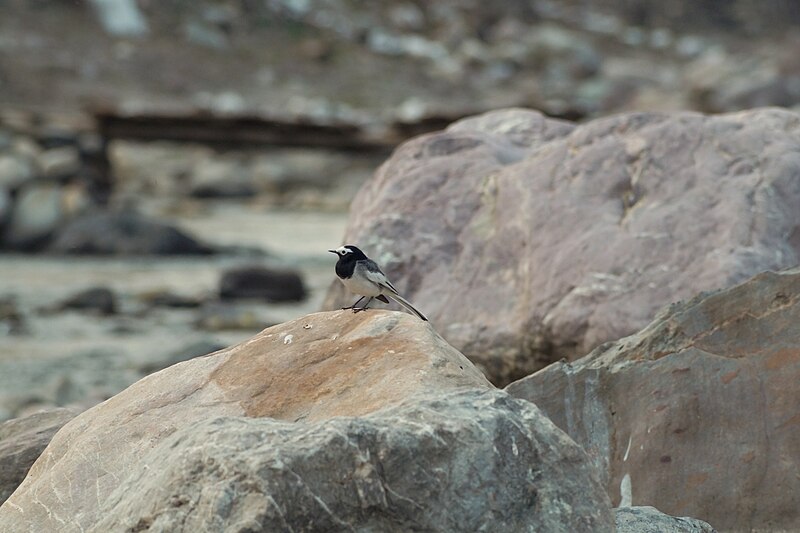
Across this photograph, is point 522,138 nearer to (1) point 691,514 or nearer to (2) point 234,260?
(1) point 691,514

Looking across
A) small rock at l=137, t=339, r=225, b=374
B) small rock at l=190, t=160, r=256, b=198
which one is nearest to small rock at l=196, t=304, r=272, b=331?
small rock at l=137, t=339, r=225, b=374

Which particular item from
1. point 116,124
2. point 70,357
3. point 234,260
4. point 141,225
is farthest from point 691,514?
point 116,124

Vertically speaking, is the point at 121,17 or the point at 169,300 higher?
the point at 121,17

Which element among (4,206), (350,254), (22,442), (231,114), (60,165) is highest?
(231,114)

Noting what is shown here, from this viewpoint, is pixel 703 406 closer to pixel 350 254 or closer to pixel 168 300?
pixel 350 254

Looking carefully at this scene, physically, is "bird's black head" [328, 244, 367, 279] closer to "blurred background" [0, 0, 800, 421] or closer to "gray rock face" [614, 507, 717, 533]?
"gray rock face" [614, 507, 717, 533]

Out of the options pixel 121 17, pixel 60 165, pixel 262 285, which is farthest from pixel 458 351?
pixel 121 17

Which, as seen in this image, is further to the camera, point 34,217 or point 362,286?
point 34,217
